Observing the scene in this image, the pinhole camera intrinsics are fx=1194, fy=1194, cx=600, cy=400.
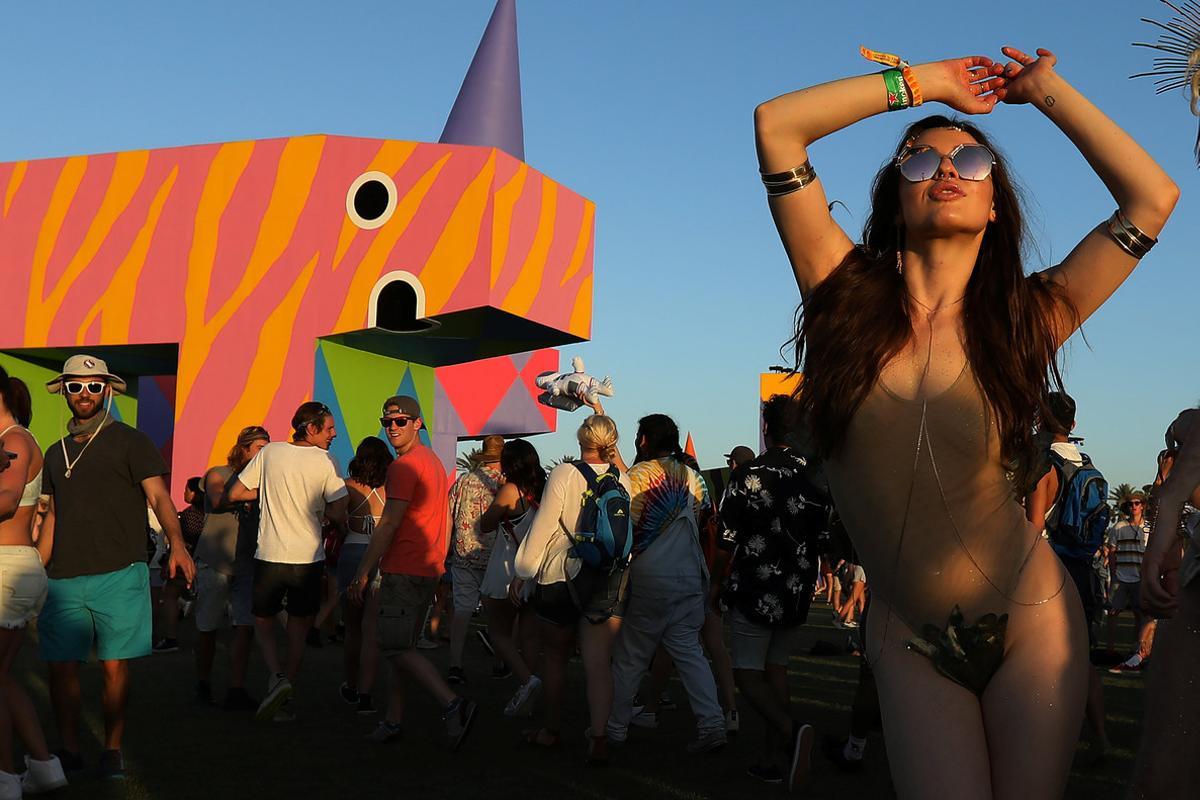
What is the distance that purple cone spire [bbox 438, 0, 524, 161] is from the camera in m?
27.2

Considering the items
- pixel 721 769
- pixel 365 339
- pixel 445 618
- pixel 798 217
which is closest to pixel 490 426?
pixel 365 339

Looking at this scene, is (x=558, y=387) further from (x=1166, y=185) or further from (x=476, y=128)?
(x=476, y=128)

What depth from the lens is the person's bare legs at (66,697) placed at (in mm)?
6117

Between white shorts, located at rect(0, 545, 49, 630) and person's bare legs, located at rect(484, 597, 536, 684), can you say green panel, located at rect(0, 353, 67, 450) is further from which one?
white shorts, located at rect(0, 545, 49, 630)

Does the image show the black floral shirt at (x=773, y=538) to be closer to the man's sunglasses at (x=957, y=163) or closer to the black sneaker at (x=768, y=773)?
the black sneaker at (x=768, y=773)

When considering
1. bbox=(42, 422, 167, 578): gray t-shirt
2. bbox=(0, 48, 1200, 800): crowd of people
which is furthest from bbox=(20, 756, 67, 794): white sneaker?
bbox=(42, 422, 167, 578): gray t-shirt

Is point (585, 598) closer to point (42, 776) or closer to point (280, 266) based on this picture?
point (42, 776)

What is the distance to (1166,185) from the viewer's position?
2.29 meters

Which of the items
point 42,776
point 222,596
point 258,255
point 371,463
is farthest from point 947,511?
point 258,255

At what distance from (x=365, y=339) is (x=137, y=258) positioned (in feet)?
13.5

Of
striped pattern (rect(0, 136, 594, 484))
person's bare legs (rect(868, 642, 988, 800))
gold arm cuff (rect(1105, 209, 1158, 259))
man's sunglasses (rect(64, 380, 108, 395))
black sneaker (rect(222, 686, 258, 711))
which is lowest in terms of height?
black sneaker (rect(222, 686, 258, 711))

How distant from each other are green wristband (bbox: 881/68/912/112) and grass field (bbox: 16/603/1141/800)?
4.51 metres

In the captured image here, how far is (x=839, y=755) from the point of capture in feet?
22.3

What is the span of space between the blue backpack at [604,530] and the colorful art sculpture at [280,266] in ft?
39.8
